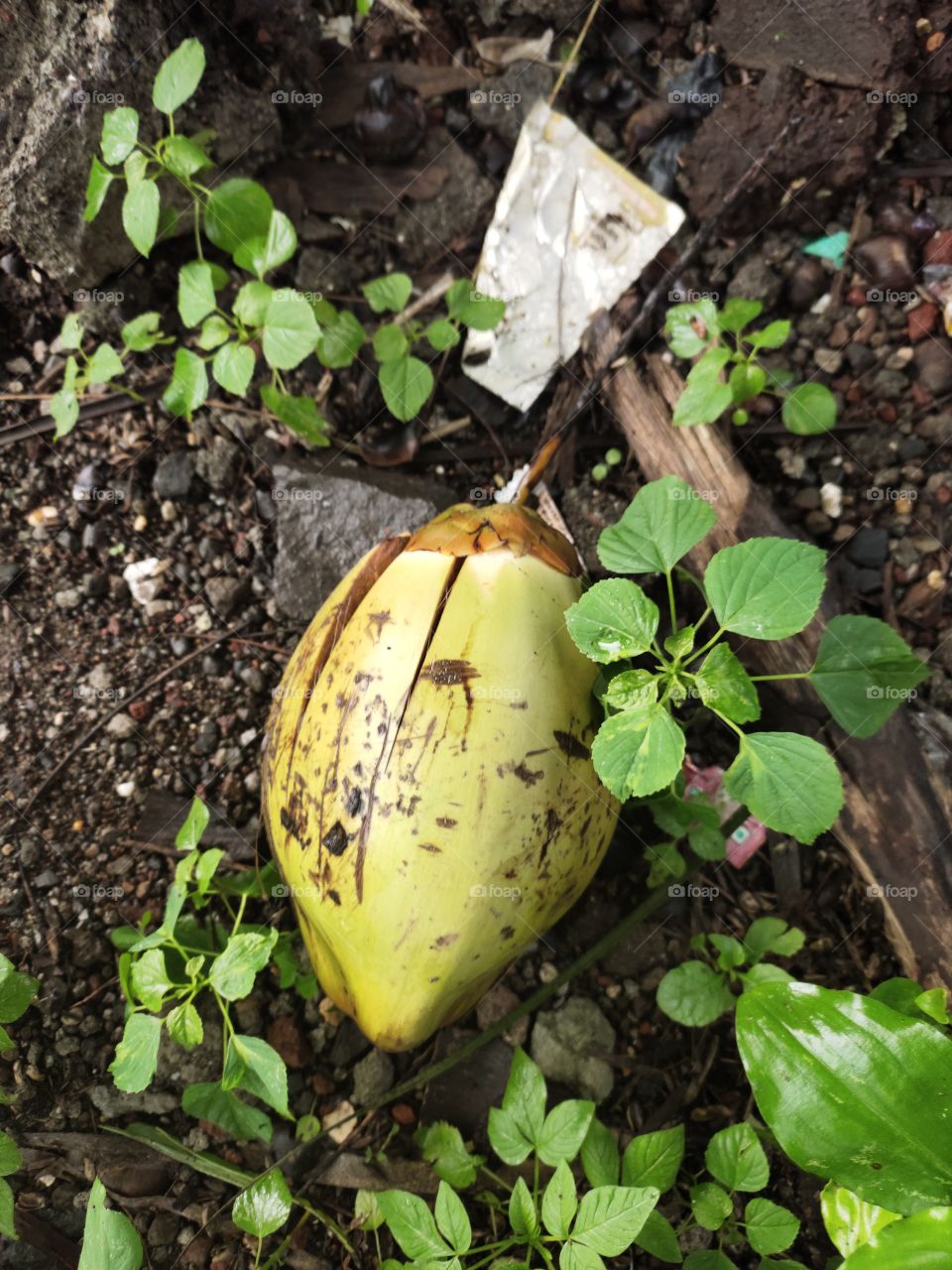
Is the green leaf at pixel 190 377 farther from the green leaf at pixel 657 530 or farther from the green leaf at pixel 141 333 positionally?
the green leaf at pixel 657 530

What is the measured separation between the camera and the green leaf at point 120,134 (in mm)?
1410

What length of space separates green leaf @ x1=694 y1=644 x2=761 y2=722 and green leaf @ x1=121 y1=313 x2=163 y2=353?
4.03ft

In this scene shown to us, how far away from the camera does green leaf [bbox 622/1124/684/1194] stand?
4.18ft

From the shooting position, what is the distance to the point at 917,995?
1256mm

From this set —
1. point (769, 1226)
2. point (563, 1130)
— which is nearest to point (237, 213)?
point (563, 1130)

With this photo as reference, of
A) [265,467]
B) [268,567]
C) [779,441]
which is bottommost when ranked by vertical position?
[268,567]

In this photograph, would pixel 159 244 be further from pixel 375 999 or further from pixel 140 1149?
pixel 140 1149

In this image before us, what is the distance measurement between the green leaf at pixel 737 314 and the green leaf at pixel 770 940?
1.03 meters

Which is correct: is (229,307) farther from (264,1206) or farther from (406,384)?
(264,1206)

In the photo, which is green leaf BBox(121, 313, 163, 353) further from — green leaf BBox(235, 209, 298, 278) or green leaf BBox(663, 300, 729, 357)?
green leaf BBox(663, 300, 729, 357)

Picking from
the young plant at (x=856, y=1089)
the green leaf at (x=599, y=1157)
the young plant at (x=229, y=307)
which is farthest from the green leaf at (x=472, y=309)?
the green leaf at (x=599, y=1157)

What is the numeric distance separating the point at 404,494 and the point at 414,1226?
47.6 inches

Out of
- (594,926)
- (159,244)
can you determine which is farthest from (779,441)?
(159,244)

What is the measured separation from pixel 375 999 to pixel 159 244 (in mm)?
1529
